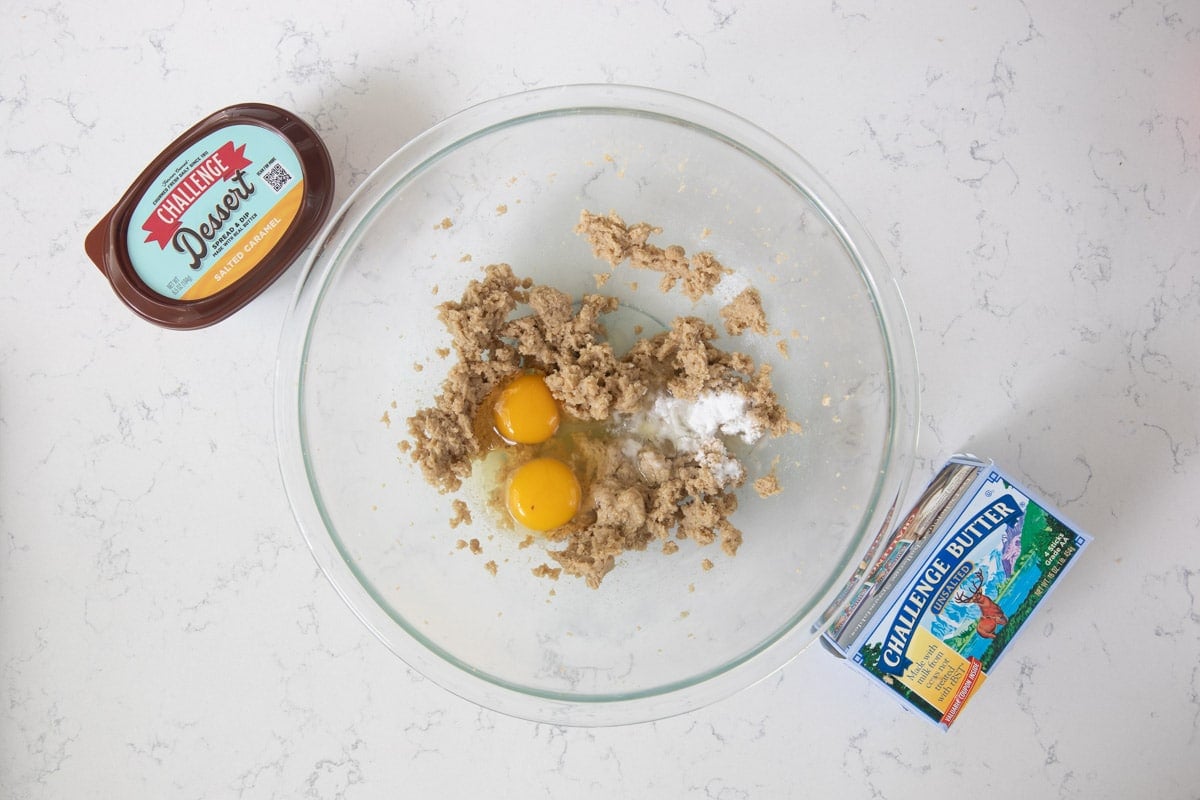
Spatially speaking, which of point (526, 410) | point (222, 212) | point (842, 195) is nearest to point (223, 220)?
point (222, 212)

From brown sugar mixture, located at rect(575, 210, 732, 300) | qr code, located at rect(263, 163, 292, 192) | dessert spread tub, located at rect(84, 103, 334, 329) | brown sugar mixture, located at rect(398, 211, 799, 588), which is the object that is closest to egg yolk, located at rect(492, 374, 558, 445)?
brown sugar mixture, located at rect(398, 211, 799, 588)

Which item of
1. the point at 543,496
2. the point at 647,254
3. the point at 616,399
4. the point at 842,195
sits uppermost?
the point at 842,195

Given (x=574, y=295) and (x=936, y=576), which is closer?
(x=936, y=576)

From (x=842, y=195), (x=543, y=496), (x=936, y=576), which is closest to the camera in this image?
(x=936, y=576)

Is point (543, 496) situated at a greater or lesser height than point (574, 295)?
lesser

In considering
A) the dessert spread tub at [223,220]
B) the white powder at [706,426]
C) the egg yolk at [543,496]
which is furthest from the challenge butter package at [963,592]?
the dessert spread tub at [223,220]

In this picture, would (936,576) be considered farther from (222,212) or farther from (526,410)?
(222,212)

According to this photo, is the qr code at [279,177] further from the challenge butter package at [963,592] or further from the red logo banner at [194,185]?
the challenge butter package at [963,592]

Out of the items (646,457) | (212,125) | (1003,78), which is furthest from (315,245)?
(1003,78)
